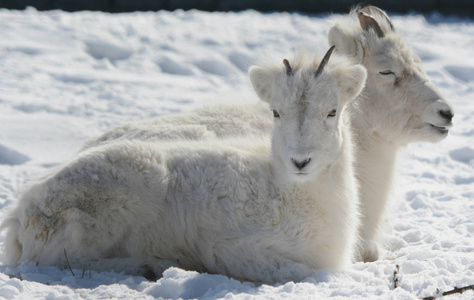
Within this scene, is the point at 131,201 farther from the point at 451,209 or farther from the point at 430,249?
the point at 451,209

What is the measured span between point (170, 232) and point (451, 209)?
3397mm

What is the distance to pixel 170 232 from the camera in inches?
193

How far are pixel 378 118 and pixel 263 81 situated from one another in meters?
1.52

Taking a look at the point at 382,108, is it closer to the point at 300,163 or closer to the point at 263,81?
the point at 263,81

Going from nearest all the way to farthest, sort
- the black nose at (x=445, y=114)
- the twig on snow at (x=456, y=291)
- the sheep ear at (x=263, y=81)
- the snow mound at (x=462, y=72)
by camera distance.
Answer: the twig on snow at (x=456, y=291)
the sheep ear at (x=263, y=81)
the black nose at (x=445, y=114)
the snow mound at (x=462, y=72)

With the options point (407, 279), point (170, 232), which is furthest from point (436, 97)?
point (170, 232)

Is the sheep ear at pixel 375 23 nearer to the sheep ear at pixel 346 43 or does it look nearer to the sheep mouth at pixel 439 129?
the sheep ear at pixel 346 43

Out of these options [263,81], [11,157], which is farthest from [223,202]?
[11,157]

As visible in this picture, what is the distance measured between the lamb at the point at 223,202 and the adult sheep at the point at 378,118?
0.99 metres

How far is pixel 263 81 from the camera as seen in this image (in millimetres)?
5062

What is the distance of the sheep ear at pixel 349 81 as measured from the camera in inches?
192

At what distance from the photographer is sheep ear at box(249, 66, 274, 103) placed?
5.02 metres

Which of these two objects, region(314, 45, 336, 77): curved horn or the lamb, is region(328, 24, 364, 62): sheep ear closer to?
the lamb

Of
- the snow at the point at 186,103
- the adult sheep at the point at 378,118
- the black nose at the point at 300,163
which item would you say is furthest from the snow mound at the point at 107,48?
the black nose at the point at 300,163
